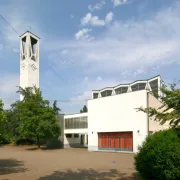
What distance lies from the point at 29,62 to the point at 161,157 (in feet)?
166

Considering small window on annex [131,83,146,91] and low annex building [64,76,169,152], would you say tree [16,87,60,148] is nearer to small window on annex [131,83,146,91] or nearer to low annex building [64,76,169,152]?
low annex building [64,76,169,152]

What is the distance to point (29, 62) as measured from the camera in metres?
56.4

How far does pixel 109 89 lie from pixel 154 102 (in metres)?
19.6

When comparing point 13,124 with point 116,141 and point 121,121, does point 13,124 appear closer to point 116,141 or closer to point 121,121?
point 116,141

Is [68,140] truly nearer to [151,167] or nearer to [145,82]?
[145,82]

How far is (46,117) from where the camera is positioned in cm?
3631

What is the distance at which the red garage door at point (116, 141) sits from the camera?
3130cm

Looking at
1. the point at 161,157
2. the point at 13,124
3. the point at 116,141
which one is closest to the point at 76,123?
the point at 116,141

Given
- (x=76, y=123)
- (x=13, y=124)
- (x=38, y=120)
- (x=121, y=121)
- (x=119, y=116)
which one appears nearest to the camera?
(x=121, y=121)

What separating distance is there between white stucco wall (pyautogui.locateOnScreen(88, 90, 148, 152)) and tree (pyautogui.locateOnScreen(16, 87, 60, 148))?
18.1 ft

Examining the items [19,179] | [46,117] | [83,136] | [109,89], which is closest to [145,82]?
[109,89]

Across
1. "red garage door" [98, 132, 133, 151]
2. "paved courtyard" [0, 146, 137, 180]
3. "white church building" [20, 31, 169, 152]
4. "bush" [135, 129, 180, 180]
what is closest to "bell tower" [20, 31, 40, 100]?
"white church building" [20, 31, 169, 152]

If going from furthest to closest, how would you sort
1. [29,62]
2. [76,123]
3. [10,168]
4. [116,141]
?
[29,62]
[76,123]
[116,141]
[10,168]

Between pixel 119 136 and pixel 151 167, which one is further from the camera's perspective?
pixel 119 136
